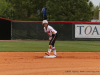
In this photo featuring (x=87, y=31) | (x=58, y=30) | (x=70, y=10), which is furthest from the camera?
(x=70, y=10)

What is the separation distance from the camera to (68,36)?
20.8 metres

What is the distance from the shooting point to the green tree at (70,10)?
3466cm

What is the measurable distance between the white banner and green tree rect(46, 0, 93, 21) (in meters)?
13.8

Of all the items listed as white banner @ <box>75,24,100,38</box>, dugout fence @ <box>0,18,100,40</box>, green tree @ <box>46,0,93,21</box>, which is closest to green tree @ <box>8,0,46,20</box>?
green tree @ <box>46,0,93,21</box>

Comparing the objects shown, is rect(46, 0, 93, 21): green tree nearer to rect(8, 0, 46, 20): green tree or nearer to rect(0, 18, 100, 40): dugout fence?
rect(8, 0, 46, 20): green tree

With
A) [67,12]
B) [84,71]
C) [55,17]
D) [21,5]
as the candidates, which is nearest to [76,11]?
[67,12]

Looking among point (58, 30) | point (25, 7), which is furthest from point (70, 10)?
point (58, 30)

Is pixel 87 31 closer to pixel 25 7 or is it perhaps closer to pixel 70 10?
pixel 70 10

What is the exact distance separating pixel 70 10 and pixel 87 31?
51.5 feet

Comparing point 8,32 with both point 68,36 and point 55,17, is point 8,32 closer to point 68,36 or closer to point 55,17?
point 68,36

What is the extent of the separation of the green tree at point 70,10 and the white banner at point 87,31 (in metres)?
13.8

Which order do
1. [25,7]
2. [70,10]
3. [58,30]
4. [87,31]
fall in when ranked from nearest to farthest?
[87,31]
[58,30]
[70,10]
[25,7]

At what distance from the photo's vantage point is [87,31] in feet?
66.9

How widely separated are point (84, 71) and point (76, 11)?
3092cm
